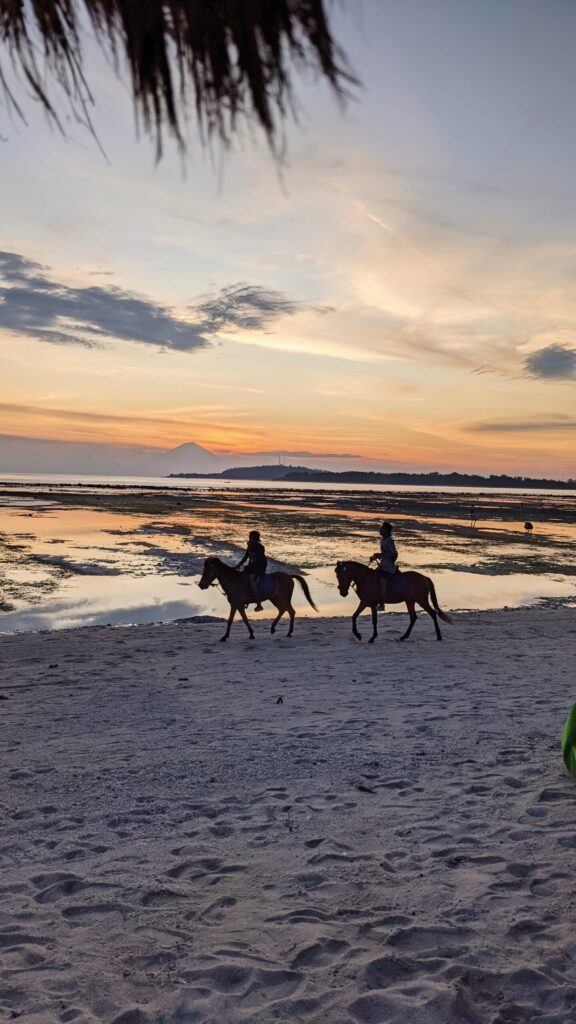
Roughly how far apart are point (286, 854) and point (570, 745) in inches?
121

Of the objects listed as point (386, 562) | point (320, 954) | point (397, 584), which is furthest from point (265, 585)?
point (320, 954)

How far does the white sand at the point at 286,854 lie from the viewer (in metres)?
3.38

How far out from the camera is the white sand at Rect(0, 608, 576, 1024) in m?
3.38

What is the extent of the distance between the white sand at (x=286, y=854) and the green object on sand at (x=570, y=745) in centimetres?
19

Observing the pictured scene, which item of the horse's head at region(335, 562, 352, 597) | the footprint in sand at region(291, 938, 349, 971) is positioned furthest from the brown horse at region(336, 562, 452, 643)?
the footprint in sand at region(291, 938, 349, 971)

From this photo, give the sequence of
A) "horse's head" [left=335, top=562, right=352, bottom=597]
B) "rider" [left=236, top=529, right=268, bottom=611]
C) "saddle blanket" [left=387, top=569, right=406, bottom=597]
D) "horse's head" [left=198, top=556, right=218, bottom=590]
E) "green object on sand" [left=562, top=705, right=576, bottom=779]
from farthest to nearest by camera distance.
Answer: "rider" [left=236, top=529, right=268, bottom=611] < "horse's head" [left=198, top=556, right=218, bottom=590] < "saddle blanket" [left=387, top=569, right=406, bottom=597] < "horse's head" [left=335, top=562, right=352, bottom=597] < "green object on sand" [left=562, top=705, right=576, bottom=779]

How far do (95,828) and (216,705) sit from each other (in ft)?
11.3

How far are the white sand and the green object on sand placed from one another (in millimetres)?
189

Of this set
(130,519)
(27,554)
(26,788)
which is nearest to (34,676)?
(26,788)

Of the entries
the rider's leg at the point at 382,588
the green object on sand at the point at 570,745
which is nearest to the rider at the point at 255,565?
the rider's leg at the point at 382,588

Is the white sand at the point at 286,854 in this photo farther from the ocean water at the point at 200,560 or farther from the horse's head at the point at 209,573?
the ocean water at the point at 200,560

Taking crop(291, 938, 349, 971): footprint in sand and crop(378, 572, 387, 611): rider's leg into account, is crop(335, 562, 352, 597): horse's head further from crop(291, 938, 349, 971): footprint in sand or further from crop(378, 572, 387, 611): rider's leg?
crop(291, 938, 349, 971): footprint in sand

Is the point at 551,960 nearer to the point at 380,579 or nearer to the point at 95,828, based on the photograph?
the point at 95,828

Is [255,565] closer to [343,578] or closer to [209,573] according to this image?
[209,573]
